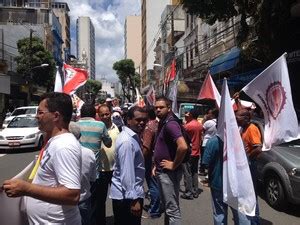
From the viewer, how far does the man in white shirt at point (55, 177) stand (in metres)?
2.73

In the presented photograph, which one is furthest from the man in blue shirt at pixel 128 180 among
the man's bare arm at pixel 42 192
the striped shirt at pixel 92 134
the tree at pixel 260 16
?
the tree at pixel 260 16

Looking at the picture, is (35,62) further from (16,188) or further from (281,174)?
(16,188)

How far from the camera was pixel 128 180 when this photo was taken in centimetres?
446

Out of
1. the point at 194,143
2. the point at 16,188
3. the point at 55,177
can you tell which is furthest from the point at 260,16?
the point at 16,188

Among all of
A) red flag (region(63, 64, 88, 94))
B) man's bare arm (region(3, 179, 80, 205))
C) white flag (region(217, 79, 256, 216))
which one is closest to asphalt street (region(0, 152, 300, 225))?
white flag (region(217, 79, 256, 216))

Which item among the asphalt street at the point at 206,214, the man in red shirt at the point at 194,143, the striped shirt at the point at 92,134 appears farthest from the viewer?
the man in red shirt at the point at 194,143

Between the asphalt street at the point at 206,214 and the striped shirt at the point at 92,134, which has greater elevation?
the striped shirt at the point at 92,134

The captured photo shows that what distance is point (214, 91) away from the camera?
247 inches

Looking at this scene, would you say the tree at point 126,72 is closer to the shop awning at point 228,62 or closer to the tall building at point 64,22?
the tall building at point 64,22

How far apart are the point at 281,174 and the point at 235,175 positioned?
3.45 meters

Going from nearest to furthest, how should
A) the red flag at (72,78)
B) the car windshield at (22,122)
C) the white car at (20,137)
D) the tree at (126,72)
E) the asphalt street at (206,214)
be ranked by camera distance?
the asphalt street at (206,214)
the red flag at (72,78)
the white car at (20,137)
the car windshield at (22,122)
the tree at (126,72)

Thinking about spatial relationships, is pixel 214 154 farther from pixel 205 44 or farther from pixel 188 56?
pixel 188 56

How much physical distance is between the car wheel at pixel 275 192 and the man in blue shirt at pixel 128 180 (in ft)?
12.4

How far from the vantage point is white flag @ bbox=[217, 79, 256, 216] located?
4.51m
